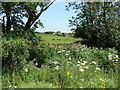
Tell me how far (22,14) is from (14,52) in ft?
8.82

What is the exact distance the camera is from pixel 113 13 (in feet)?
32.4

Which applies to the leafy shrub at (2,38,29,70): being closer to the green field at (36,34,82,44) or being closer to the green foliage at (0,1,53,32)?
the green foliage at (0,1,53,32)

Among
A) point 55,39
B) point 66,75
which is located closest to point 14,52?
point 66,75

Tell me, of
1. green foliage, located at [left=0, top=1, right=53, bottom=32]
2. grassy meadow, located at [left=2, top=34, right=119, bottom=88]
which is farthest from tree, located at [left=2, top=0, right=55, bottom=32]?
grassy meadow, located at [left=2, top=34, right=119, bottom=88]

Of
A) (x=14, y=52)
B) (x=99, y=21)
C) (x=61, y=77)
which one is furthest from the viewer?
(x=99, y=21)

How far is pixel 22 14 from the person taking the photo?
738cm

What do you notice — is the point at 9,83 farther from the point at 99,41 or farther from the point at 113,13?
the point at 113,13

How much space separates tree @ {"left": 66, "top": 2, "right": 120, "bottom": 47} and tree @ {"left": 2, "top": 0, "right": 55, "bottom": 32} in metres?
2.63

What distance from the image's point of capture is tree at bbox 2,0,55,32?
263 inches

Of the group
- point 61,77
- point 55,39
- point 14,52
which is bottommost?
point 61,77

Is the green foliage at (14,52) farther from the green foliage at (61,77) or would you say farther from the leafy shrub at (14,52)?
the green foliage at (61,77)

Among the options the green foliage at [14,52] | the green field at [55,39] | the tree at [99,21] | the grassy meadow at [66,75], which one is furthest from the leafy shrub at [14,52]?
the tree at [99,21]

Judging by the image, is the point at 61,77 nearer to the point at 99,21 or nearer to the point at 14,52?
the point at 14,52

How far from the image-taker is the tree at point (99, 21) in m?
9.75
